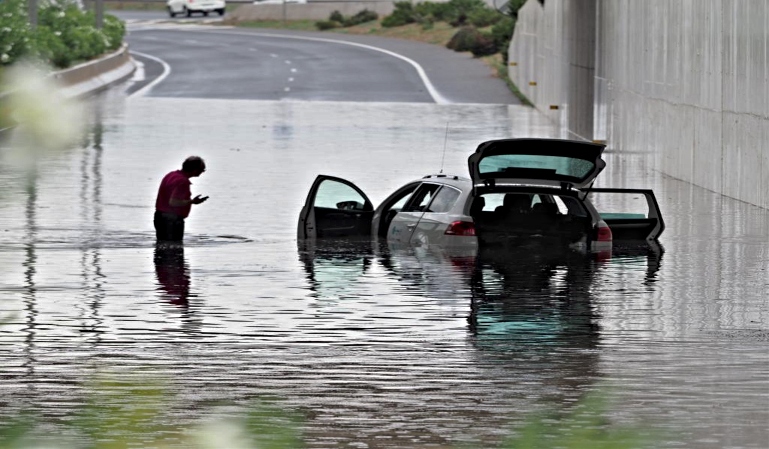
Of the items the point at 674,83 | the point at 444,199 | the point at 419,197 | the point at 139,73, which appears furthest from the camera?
the point at 139,73

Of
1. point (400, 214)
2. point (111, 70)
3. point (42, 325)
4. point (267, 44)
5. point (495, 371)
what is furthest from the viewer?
point (267, 44)

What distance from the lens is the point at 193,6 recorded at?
357ft

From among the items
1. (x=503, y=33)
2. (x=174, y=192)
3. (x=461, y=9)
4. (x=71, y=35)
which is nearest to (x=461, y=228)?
(x=174, y=192)

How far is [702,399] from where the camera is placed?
882 cm

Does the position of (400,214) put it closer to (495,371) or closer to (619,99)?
(495,371)

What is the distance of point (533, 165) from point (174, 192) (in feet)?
13.7

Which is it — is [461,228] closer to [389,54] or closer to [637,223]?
[637,223]


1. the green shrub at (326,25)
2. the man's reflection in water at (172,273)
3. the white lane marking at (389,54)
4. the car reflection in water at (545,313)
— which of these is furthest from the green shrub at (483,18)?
the man's reflection in water at (172,273)

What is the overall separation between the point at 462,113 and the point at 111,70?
57.6 ft

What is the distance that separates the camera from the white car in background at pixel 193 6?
108 m

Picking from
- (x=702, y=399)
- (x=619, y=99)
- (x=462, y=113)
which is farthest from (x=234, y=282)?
(x=462, y=113)

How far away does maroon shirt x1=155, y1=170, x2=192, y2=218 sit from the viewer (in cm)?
1844

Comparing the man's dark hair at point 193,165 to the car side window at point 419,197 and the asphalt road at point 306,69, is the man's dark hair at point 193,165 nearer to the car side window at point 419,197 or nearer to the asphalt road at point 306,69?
the car side window at point 419,197

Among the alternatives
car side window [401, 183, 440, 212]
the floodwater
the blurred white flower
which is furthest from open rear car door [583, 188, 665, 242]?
the blurred white flower
